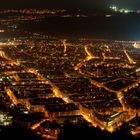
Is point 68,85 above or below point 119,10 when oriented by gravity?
below

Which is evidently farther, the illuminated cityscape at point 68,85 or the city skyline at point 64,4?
the city skyline at point 64,4

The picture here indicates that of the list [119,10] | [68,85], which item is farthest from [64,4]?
[68,85]

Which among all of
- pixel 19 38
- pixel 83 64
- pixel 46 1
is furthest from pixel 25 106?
pixel 46 1

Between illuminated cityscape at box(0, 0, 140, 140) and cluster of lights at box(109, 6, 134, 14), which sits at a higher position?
cluster of lights at box(109, 6, 134, 14)

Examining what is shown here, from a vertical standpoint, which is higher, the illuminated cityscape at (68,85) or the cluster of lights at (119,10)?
the cluster of lights at (119,10)

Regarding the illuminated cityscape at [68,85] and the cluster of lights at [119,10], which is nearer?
the illuminated cityscape at [68,85]

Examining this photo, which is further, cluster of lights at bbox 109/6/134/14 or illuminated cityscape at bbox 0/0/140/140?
cluster of lights at bbox 109/6/134/14

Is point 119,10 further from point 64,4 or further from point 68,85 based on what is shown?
point 68,85

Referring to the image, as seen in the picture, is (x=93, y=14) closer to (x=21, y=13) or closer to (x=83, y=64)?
(x=21, y=13)
